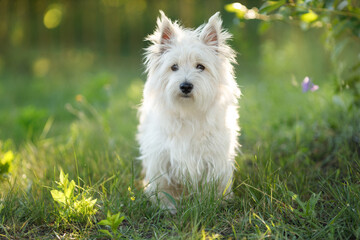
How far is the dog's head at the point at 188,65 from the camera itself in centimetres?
284

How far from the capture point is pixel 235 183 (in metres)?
3.19

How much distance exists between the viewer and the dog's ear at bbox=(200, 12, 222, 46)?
297 centimetres

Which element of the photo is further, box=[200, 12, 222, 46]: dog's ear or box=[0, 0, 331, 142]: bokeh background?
box=[0, 0, 331, 142]: bokeh background

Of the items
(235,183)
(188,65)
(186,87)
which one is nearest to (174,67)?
(188,65)

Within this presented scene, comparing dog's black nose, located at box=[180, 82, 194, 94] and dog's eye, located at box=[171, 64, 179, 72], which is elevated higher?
dog's eye, located at box=[171, 64, 179, 72]

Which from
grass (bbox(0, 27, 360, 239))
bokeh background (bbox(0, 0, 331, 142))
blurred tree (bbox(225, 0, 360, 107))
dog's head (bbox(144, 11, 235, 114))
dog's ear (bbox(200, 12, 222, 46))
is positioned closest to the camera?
grass (bbox(0, 27, 360, 239))

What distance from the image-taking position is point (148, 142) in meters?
3.10

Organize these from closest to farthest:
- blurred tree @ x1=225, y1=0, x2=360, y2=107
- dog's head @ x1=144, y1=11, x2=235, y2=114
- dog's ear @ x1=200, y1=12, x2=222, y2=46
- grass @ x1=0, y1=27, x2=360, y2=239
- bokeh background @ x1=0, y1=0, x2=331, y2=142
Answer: grass @ x1=0, y1=27, x2=360, y2=239 → blurred tree @ x1=225, y1=0, x2=360, y2=107 → dog's head @ x1=144, y1=11, x2=235, y2=114 → dog's ear @ x1=200, y1=12, x2=222, y2=46 → bokeh background @ x1=0, y1=0, x2=331, y2=142

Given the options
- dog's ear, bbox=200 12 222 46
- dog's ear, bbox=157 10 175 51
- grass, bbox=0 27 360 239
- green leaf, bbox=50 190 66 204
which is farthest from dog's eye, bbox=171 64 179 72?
green leaf, bbox=50 190 66 204

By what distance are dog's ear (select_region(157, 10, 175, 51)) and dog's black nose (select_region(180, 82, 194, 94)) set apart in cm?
48

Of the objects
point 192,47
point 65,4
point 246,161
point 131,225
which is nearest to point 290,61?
point 246,161

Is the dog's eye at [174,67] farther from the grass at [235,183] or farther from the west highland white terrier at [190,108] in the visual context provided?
the grass at [235,183]

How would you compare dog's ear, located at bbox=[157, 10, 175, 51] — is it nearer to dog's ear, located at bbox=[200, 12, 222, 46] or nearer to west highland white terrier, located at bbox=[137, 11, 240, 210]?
west highland white terrier, located at bbox=[137, 11, 240, 210]

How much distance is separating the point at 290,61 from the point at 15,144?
6473 mm
